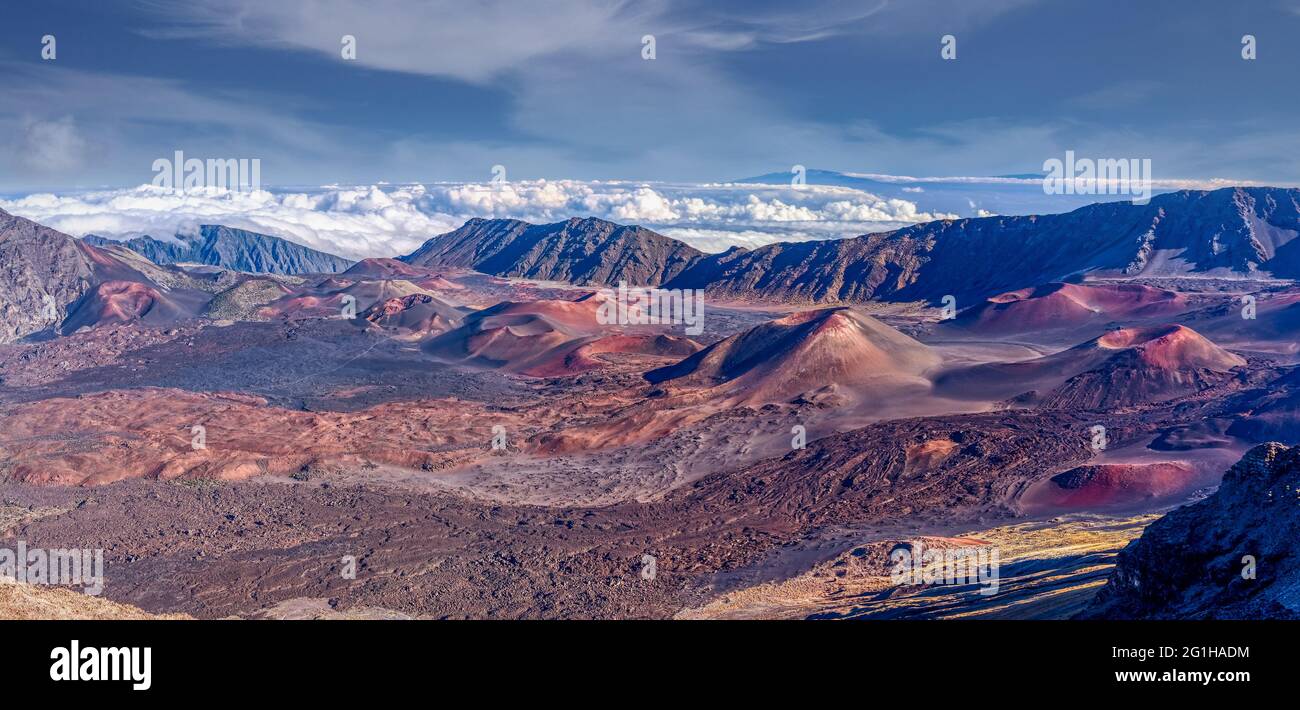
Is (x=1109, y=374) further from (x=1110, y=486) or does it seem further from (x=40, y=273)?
(x=40, y=273)

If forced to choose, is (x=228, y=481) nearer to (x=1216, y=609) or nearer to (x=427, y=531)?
(x=427, y=531)

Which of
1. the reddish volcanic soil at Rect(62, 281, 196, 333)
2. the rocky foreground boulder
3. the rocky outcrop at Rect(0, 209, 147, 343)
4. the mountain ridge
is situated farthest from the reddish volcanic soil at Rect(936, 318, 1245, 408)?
the rocky outcrop at Rect(0, 209, 147, 343)

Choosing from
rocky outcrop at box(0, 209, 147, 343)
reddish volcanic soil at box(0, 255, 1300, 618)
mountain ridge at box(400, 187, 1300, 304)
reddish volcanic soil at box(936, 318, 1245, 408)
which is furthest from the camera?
mountain ridge at box(400, 187, 1300, 304)

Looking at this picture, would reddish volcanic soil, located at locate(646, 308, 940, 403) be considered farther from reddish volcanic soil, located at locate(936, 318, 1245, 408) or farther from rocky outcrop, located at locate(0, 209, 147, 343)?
rocky outcrop, located at locate(0, 209, 147, 343)

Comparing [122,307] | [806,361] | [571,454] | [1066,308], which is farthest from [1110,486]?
[122,307]

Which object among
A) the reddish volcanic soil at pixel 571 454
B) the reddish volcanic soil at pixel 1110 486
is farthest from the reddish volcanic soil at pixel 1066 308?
the reddish volcanic soil at pixel 1110 486

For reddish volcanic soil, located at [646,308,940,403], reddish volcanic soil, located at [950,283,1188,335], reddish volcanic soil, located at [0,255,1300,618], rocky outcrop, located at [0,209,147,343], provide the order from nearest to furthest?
reddish volcanic soil, located at [0,255,1300,618] → reddish volcanic soil, located at [646,308,940,403] → reddish volcanic soil, located at [950,283,1188,335] → rocky outcrop, located at [0,209,147,343]

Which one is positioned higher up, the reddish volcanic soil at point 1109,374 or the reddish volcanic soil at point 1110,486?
the reddish volcanic soil at point 1109,374

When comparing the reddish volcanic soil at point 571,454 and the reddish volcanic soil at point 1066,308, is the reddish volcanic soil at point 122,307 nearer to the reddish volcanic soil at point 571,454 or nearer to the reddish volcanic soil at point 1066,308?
the reddish volcanic soil at point 571,454
